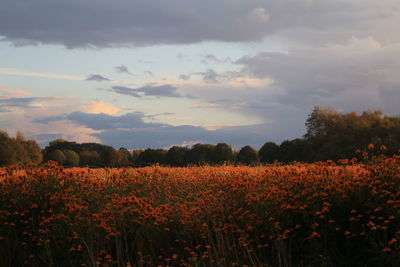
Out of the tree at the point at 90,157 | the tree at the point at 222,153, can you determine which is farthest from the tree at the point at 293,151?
the tree at the point at 90,157

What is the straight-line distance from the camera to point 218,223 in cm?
743

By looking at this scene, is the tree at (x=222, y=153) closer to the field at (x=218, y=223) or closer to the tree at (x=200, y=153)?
the tree at (x=200, y=153)

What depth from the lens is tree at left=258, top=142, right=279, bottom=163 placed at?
26562 mm

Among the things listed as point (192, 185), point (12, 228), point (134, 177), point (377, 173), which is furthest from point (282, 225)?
point (12, 228)

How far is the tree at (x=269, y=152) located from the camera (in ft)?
87.1

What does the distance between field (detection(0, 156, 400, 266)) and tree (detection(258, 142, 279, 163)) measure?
1790cm

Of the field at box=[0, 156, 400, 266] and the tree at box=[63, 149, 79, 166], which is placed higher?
the tree at box=[63, 149, 79, 166]

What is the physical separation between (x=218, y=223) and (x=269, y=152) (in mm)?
19838

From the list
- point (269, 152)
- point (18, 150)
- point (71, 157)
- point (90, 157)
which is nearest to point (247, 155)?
point (269, 152)

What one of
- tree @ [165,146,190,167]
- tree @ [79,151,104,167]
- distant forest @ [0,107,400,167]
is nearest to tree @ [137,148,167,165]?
distant forest @ [0,107,400,167]

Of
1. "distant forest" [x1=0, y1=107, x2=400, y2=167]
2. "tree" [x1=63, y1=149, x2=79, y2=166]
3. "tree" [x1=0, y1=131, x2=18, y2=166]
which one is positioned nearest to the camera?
"distant forest" [x1=0, y1=107, x2=400, y2=167]

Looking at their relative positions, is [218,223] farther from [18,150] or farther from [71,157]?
[71,157]

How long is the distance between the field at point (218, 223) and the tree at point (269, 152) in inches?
705

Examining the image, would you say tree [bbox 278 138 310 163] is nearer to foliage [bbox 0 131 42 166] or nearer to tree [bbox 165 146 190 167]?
tree [bbox 165 146 190 167]
